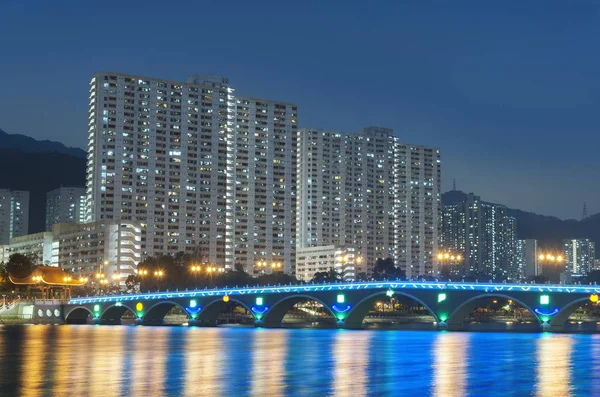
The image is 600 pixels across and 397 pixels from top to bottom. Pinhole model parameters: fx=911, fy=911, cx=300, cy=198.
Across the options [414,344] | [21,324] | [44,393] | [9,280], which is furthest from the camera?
[9,280]

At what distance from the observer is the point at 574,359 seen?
6450 cm

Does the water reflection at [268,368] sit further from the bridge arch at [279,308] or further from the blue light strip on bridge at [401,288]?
the bridge arch at [279,308]

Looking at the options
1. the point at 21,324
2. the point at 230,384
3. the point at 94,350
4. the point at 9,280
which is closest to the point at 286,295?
the point at 21,324

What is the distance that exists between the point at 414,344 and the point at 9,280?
116m

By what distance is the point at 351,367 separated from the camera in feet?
187

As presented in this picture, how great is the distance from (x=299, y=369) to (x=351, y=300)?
2802 inches

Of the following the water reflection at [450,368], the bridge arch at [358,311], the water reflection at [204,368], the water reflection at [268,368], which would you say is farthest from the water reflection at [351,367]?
the bridge arch at [358,311]

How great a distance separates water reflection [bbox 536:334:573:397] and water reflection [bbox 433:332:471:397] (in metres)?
4.04

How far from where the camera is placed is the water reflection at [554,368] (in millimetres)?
45188

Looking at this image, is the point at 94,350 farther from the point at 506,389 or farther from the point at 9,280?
the point at 9,280

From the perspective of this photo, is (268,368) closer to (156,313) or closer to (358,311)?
(358,311)

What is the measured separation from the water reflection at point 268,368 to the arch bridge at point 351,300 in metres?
35.7

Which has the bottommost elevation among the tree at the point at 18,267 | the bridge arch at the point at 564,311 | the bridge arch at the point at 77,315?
the bridge arch at the point at 77,315

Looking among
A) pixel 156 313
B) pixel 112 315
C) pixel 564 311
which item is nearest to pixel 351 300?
pixel 564 311
